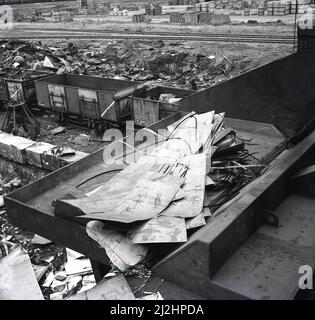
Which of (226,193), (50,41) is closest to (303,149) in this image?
(226,193)

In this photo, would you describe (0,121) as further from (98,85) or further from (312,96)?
(312,96)

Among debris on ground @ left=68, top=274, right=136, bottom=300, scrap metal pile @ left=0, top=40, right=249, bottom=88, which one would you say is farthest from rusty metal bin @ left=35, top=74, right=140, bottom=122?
debris on ground @ left=68, top=274, right=136, bottom=300

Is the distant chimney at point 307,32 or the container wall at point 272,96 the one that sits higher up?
the distant chimney at point 307,32

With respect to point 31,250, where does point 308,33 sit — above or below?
above

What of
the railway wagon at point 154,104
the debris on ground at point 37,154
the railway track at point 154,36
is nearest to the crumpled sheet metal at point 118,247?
the debris on ground at point 37,154

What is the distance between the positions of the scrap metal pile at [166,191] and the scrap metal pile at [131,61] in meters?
12.0

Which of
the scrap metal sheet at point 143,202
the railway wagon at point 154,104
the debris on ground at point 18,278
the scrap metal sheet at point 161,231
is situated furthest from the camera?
→ the railway wagon at point 154,104

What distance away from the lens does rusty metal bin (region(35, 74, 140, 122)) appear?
12992 millimetres

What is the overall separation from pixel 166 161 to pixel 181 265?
225 cm

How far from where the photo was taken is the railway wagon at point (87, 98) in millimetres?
12914

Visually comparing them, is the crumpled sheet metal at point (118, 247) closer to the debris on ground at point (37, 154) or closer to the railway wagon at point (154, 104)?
the debris on ground at point (37, 154)

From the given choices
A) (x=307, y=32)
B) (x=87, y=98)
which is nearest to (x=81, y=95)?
(x=87, y=98)

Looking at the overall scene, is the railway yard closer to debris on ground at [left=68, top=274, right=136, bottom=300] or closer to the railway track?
debris on ground at [left=68, top=274, right=136, bottom=300]

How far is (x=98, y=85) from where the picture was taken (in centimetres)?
1553
